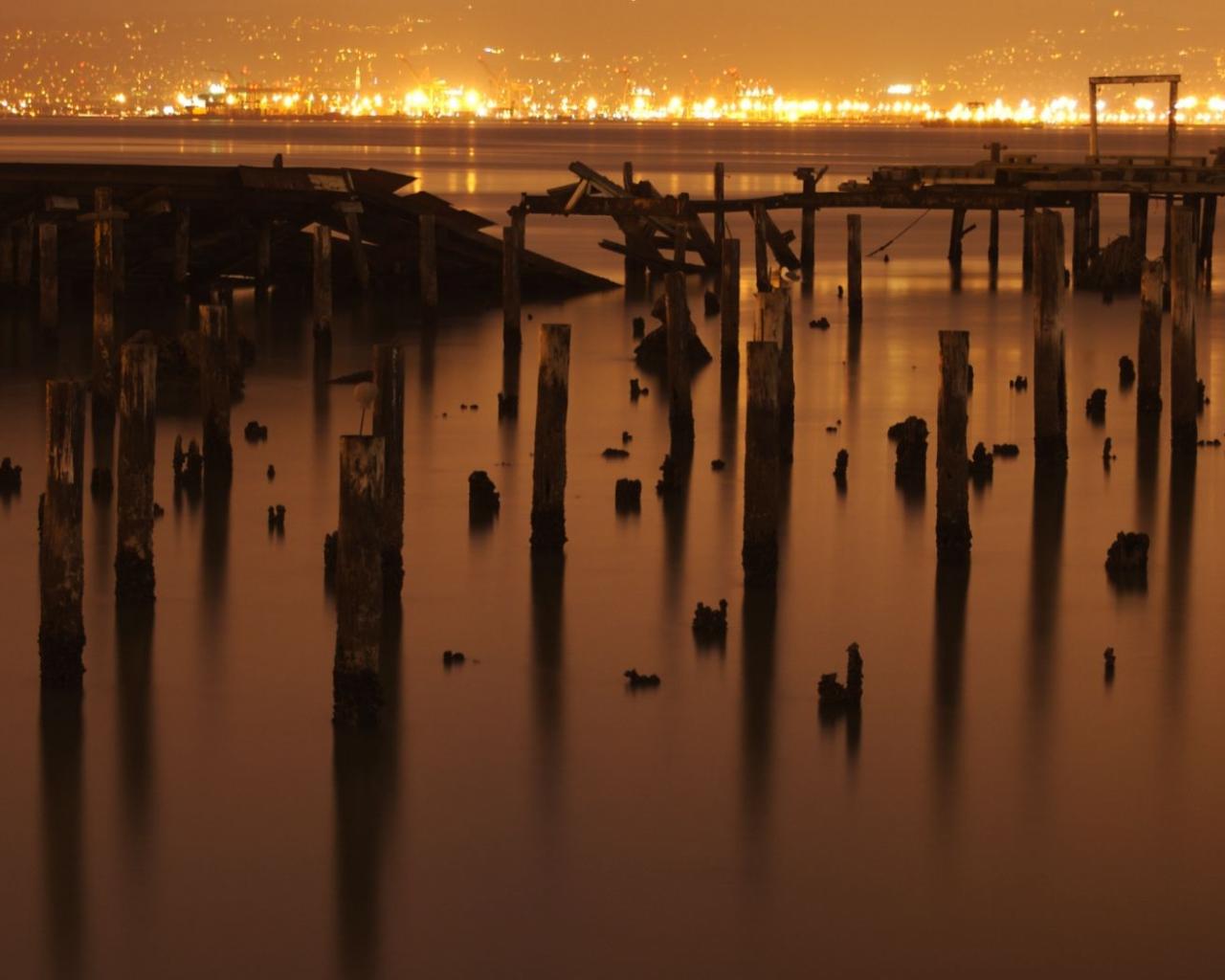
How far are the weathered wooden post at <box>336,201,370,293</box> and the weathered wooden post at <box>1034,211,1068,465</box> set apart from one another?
11.7 metres

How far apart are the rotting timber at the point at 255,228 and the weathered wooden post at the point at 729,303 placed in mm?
5814

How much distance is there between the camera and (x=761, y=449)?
13398 mm

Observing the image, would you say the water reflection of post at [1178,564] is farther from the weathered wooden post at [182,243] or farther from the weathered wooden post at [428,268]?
the weathered wooden post at [182,243]

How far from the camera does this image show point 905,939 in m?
8.87

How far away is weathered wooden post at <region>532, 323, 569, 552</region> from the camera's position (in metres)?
13.9

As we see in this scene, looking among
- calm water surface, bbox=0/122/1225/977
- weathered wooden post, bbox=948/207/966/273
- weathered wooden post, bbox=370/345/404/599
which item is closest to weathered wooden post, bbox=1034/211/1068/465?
calm water surface, bbox=0/122/1225/977

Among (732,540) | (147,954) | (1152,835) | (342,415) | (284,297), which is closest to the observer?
(147,954)

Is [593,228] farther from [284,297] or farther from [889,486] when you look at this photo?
[889,486]

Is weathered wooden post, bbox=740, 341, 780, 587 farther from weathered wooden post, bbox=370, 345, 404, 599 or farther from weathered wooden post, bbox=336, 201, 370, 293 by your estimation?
weathered wooden post, bbox=336, 201, 370, 293

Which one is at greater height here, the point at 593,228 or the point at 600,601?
the point at 593,228

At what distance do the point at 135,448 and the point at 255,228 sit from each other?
17782 mm

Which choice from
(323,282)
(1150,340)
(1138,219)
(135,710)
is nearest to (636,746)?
(135,710)

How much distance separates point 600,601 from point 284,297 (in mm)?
18063

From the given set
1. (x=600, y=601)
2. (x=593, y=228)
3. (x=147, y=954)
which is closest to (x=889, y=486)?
(x=600, y=601)
